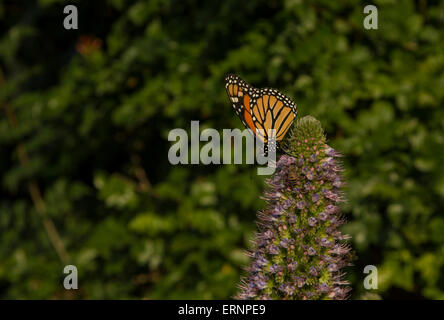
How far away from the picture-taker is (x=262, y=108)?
108 inches

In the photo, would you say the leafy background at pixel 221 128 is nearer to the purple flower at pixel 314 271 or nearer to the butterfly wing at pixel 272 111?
the butterfly wing at pixel 272 111

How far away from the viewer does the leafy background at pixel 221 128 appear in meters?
3.27

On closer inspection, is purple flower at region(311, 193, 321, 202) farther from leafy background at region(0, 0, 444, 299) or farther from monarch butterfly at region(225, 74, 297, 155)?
leafy background at region(0, 0, 444, 299)

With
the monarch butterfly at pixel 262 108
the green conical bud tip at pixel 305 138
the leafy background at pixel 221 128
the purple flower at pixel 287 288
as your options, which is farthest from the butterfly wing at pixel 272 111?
the purple flower at pixel 287 288

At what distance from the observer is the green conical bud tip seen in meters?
1.67

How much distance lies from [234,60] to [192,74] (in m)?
0.38

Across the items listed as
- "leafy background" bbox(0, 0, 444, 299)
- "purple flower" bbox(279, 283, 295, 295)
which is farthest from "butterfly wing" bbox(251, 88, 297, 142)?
"purple flower" bbox(279, 283, 295, 295)

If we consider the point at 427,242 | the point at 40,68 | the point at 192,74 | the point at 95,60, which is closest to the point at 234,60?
the point at 192,74

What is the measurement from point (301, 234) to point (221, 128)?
2.11 m

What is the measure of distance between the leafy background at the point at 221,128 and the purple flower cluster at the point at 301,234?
145 centimetres

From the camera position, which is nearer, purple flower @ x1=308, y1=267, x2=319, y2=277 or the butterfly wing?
purple flower @ x1=308, y1=267, x2=319, y2=277

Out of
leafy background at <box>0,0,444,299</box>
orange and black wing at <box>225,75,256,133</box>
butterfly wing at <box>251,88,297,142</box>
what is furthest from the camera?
leafy background at <box>0,0,444,299</box>

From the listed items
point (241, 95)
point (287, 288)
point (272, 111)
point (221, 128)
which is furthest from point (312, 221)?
point (221, 128)
